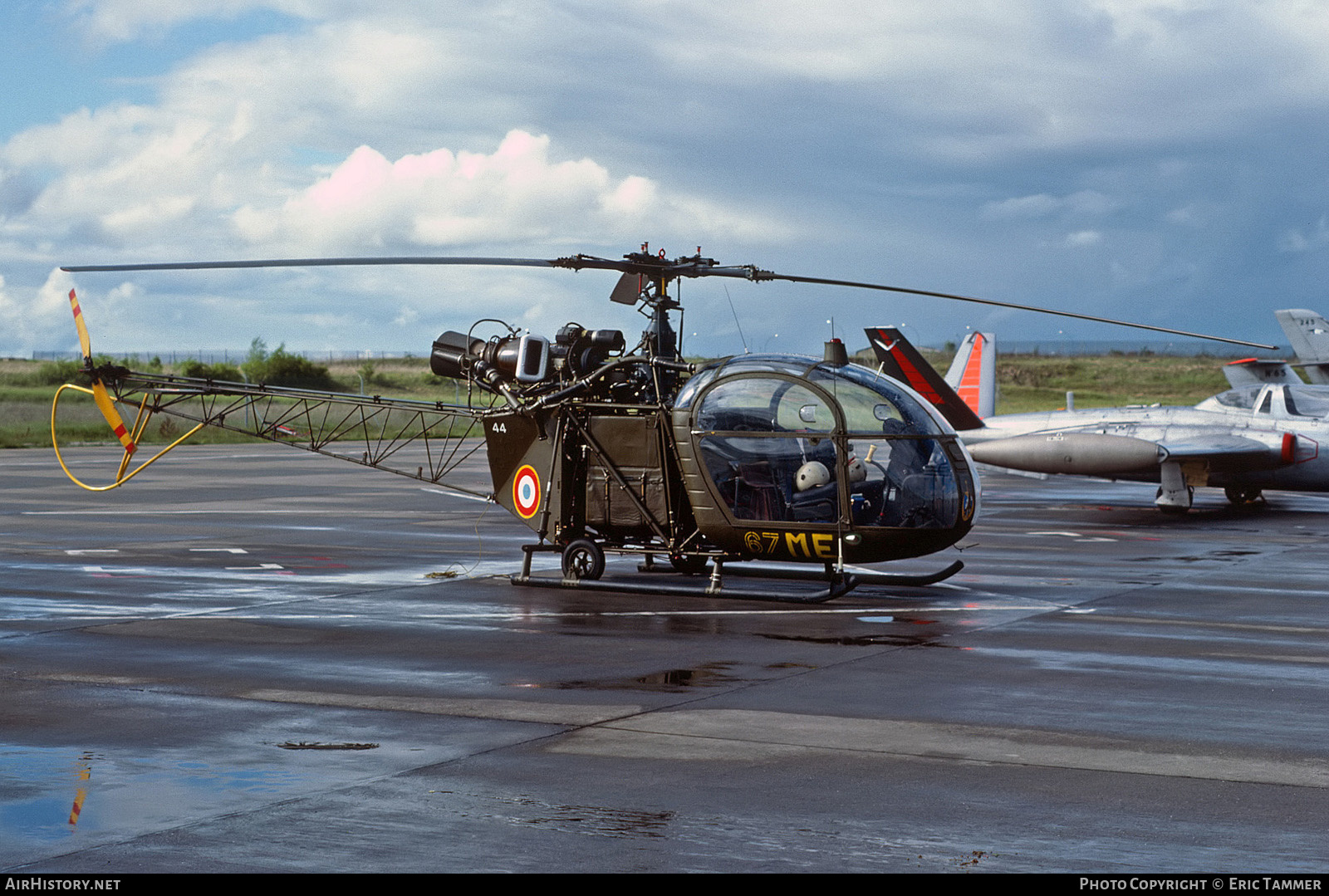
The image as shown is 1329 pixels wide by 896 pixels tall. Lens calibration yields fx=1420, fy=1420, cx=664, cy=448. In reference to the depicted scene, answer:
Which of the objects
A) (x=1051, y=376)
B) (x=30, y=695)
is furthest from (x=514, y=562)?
(x=1051, y=376)

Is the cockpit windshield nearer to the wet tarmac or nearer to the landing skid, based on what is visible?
the landing skid

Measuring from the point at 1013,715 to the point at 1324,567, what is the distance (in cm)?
1156

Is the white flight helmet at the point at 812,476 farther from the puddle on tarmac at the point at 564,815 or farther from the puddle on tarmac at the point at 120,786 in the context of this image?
the puddle on tarmac at the point at 564,815

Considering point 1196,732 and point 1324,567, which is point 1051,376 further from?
point 1196,732

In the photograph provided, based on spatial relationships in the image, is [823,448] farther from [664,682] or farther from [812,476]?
[664,682]

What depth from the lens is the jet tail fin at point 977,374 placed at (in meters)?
36.9

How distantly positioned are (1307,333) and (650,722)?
44690mm

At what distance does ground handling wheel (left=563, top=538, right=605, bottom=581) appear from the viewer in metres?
16.6

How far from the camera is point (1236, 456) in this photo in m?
27.0

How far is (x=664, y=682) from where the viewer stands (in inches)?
429

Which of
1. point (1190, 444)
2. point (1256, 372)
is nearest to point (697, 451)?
point (1190, 444)

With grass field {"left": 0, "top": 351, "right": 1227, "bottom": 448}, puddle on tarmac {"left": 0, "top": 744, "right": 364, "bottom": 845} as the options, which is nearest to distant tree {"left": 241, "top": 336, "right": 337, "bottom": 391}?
grass field {"left": 0, "top": 351, "right": 1227, "bottom": 448}

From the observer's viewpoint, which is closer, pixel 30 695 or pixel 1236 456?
pixel 30 695

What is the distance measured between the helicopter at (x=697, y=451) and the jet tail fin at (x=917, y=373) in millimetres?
14176
